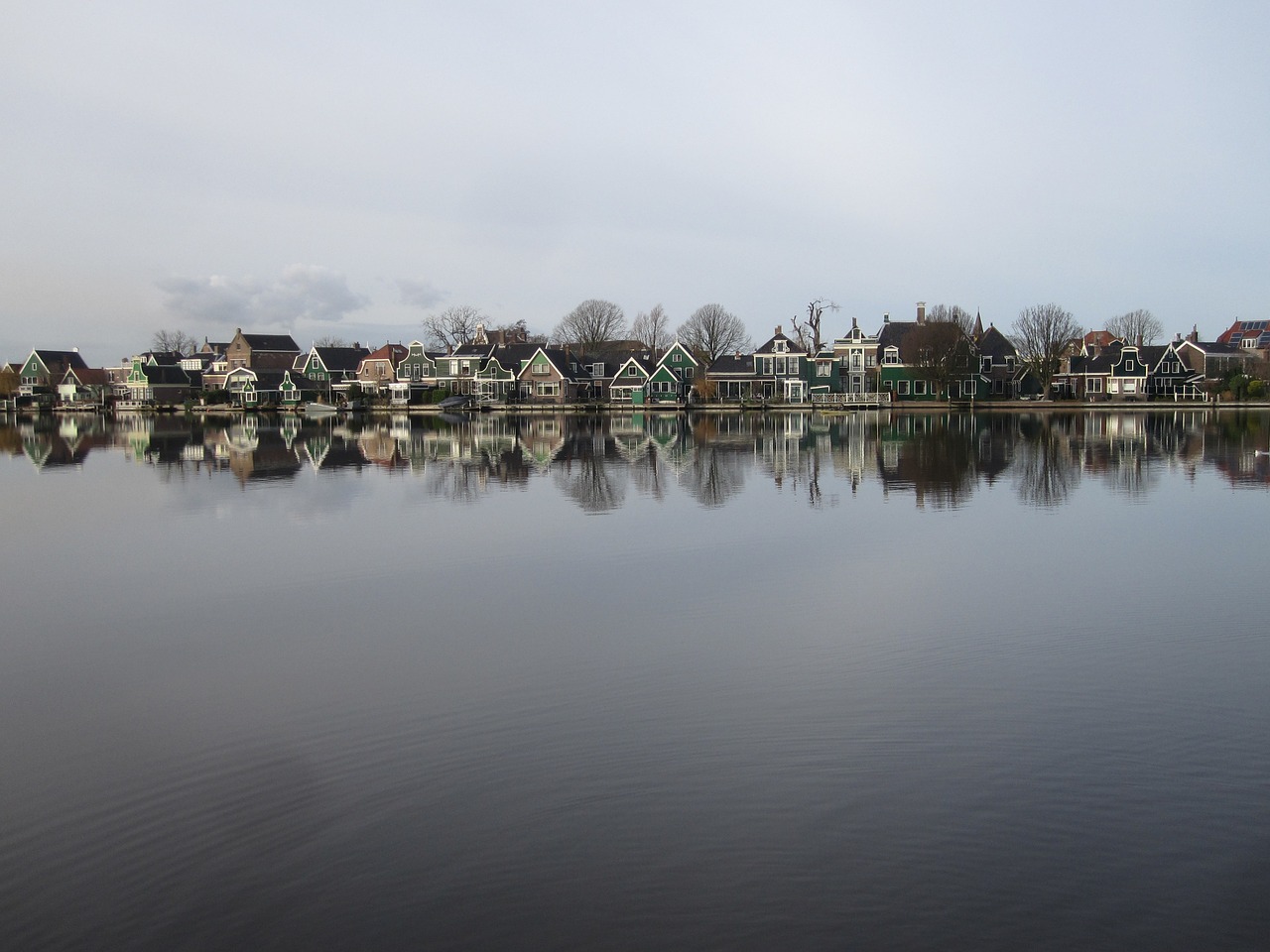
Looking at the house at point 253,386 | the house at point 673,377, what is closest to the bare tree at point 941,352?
the house at point 673,377

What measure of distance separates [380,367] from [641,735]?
287 feet

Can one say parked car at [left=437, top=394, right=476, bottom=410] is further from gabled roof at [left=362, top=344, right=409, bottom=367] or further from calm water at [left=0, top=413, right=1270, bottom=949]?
calm water at [left=0, top=413, right=1270, bottom=949]

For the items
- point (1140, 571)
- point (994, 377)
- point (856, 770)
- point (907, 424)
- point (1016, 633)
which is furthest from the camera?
point (994, 377)

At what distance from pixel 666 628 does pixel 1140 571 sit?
22.7 feet

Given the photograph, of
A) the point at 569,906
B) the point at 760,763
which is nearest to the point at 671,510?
the point at 760,763

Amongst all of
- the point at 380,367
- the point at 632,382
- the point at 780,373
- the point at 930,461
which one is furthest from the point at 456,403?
the point at 930,461

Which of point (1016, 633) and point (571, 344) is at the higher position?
point (571, 344)

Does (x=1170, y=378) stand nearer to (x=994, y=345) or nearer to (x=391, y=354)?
(x=994, y=345)

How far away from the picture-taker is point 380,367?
3597 inches

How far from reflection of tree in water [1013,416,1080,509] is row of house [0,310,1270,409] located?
30903 millimetres

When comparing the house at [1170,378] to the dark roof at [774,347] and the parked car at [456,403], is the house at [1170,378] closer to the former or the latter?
the dark roof at [774,347]

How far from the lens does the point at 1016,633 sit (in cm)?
1044

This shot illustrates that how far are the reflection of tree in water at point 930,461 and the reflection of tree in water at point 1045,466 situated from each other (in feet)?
4.16

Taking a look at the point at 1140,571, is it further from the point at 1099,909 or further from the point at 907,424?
the point at 907,424
